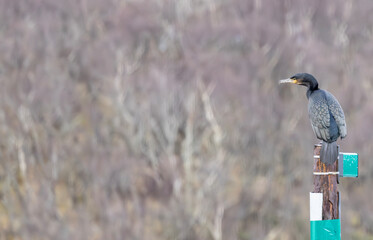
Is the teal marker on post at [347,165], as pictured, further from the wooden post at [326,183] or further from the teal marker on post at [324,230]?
the teal marker on post at [324,230]

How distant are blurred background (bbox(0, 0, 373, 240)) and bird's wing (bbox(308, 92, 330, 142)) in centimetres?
1099

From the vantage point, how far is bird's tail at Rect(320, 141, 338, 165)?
12.4 ft

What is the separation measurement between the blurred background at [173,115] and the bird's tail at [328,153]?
11401 millimetres

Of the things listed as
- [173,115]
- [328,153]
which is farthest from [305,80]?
[173,115]

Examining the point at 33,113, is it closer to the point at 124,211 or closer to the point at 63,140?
the point at 63,140

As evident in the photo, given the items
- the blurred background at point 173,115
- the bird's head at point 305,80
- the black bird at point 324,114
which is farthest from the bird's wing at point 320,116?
the blurred background at point 173,115

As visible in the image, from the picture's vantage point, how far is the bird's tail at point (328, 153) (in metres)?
3.78

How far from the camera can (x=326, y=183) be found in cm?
383

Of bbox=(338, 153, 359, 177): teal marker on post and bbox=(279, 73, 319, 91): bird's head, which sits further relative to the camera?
bbox=(279, 73, 319, 91): bird's head

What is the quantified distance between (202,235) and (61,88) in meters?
5.11

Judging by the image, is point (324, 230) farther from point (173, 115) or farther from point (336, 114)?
point (173, 115)

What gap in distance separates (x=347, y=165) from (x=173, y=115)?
12266mm

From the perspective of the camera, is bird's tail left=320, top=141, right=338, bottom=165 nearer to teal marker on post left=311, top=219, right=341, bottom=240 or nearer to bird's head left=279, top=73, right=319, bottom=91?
teal marker on post left=311, top=219, right=341, bottom=240

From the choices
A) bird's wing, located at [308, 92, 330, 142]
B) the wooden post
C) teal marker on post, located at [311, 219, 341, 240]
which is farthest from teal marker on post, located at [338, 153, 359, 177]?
teal marker on post, located at [311, 219, 341, 240]
